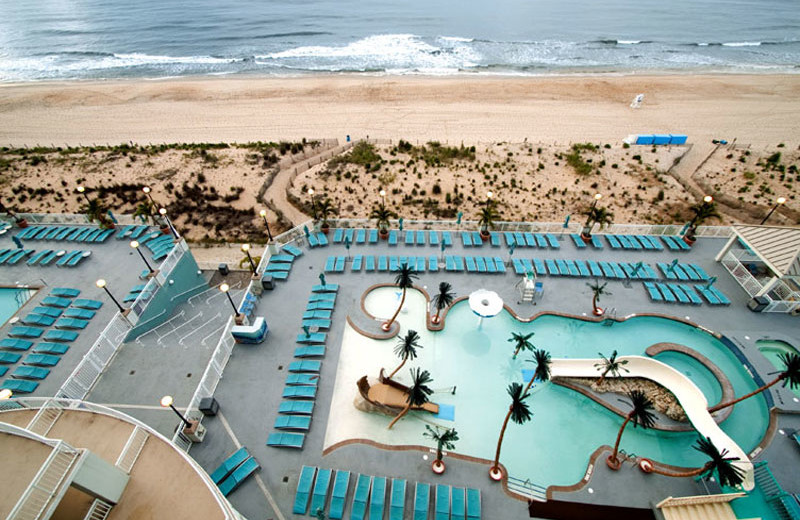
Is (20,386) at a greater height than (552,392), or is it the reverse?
(20,386)

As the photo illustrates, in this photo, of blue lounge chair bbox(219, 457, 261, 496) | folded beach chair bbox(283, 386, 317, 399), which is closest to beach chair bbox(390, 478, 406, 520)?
folded beach chair bbox(283, 386, 317, 399)

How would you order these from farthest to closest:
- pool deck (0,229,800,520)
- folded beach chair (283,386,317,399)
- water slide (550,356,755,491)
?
folded beach chair (283,386,317,399), water slide (550,356,755,491), pool deck (0,229,800,520)

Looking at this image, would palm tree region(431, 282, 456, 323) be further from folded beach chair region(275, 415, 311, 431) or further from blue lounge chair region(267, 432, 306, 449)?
blue lounge chair region(267, 432, 306, 449)

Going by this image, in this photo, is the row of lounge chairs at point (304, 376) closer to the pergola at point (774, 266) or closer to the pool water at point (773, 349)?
the pool water at point (773, 349)

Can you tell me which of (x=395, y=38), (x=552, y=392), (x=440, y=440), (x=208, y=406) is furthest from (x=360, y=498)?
(x=395, y=38)

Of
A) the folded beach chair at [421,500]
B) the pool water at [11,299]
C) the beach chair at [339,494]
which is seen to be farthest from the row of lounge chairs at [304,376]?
the pool water at [11,299]

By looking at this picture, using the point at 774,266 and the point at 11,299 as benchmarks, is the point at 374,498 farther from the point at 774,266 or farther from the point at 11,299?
the point at 11,299
